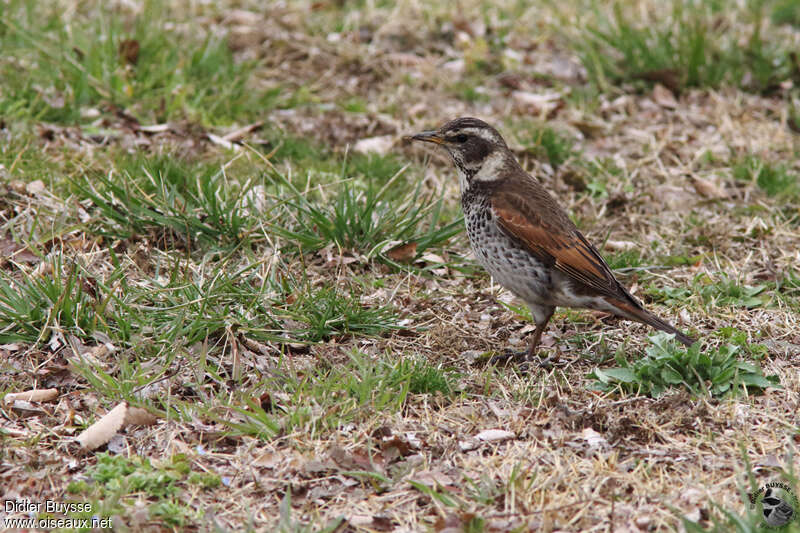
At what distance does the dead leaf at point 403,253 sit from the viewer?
6.48 metres

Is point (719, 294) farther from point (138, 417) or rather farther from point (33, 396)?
point (33, 396)

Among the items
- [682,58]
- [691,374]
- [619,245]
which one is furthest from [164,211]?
[682,58]

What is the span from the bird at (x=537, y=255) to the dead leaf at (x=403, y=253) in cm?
72

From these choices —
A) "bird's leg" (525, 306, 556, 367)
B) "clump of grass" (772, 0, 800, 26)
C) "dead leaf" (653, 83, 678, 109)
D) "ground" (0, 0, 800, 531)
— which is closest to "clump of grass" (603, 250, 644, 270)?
"ground" (0, 0, 800, 531)

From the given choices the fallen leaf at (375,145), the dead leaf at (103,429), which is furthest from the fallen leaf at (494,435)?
the fallen leaf at (375,145)

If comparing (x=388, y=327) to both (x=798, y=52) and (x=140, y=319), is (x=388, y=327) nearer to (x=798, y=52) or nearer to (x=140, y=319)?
(x=140, y=319)

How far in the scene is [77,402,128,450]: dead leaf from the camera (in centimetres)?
444

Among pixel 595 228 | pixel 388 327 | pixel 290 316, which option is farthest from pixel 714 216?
pixel 290 316

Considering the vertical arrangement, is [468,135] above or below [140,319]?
above

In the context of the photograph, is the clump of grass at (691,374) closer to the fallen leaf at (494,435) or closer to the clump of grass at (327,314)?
the fallen leaf at (494,435)

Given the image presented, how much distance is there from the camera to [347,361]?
5.34 meters

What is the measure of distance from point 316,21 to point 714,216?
502 centimetres

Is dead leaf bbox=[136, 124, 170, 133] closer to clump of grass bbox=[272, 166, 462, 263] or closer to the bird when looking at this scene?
clump of grass bbox=[272, 166, 462, 263]

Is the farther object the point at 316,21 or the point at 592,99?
the point at 316,21
